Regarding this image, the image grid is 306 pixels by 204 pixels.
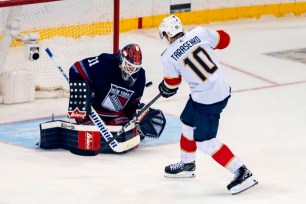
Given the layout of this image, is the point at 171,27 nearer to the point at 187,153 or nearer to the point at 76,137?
the point at 187,153

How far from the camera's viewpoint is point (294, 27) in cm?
1130

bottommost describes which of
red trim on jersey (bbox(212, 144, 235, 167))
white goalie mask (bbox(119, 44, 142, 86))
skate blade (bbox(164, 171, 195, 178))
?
skate blade (bbox(164, 171, 195, 178))

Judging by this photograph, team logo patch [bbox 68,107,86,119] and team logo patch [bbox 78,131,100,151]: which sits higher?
team logo patch [bbox 68,107,86,119]

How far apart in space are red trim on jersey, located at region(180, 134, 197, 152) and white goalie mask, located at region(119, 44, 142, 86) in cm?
64

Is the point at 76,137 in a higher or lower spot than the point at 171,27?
lower

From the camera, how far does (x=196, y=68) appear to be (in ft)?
20.1

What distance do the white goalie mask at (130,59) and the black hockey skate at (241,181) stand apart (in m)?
1.04

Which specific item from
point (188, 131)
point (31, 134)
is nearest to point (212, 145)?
point (188, 131)

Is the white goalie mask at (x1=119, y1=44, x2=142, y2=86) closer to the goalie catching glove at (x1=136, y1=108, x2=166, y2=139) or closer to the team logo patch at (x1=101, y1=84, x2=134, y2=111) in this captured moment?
the team logo patch at (x1=101, y1=84, x2=134, y2=111)

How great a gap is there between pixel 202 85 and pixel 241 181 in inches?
21.9

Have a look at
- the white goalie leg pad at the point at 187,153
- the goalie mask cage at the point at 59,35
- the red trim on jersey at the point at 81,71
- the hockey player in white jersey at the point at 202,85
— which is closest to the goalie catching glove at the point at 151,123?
the red trim on jersey at the point at 81,71

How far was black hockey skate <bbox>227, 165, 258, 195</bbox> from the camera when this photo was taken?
19.9 ft

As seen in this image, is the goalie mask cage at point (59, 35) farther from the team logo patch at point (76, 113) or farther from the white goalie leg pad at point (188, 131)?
the white goalie leg pad at point (188, 131)


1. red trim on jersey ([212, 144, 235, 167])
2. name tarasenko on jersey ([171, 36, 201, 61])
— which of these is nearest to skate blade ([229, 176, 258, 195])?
red trim on jersey ([212, 144, 235, 167])
